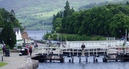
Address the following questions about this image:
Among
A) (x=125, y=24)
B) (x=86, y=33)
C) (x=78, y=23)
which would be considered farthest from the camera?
(x=78, y=23)

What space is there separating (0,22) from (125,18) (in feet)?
193

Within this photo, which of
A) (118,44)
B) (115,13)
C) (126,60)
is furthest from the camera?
(115,13)

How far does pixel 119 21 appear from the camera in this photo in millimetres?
109062

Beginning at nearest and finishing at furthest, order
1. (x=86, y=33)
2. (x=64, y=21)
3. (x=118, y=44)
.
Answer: (x=118, y=44) → (x=86, y=33) → (x=64, y=21)

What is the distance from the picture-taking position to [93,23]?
137125 millimetres

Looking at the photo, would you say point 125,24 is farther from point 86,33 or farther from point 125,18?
point 86,33

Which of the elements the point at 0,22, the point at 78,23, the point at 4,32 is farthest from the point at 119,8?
the point at 4,32

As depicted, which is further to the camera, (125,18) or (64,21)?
(64,21)

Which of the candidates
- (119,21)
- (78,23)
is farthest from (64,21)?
(119,21)

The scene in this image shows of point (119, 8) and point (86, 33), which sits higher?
point (119, 8)

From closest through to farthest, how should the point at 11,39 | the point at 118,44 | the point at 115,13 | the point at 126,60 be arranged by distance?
1. the point at 126,60
2. the point at 118,44
3. the point at 11,39
4. the point at 115,13

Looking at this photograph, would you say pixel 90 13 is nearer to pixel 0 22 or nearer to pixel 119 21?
pixel 119 21

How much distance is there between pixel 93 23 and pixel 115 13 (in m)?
17.4

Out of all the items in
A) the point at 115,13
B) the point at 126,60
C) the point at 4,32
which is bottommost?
the point at 126,60
